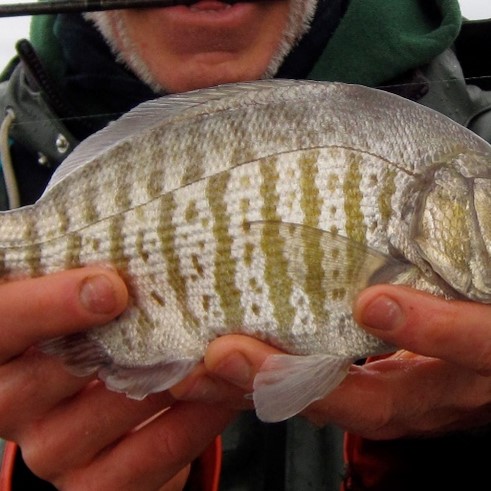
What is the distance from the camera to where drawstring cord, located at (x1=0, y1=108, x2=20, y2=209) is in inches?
87.6

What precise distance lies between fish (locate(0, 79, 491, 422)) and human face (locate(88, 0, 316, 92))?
29.2 inches

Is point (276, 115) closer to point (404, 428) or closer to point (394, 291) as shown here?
point (394, 291)

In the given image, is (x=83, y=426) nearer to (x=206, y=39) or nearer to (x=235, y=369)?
(x=235, y=369)

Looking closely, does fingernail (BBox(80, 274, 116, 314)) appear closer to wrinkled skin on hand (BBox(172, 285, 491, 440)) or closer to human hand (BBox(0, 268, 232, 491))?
human hand (BBox(0, 268, 232, 491))

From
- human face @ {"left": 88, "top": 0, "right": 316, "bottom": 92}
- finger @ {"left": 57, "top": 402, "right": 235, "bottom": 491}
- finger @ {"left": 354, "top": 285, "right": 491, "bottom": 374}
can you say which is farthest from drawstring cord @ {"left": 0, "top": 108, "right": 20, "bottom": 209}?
finger @ {"left": 354, "top": 285, "right": 491, "bottom": 374}

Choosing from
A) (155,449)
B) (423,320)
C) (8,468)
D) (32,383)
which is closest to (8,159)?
(8,468)

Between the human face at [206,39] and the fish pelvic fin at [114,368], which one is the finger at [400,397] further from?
the human face at [206,39]

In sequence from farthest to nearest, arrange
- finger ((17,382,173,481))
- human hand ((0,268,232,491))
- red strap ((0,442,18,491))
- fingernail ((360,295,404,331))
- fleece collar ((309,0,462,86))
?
fleece collar ((309,0,462,86))
red strap ((0,442,18,491))
finger ((17,382,173,481))
human hand ((0,268,232,491))
fingernail ((360,295,404,331))

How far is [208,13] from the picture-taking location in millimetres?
1988

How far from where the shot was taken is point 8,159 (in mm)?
2256

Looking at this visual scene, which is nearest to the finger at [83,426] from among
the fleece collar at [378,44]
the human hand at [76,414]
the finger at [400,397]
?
the human hand at [76,414]

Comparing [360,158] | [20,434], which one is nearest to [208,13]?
[360,158]

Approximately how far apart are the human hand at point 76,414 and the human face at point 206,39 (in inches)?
38.9

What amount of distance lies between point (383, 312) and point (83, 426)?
0.65 meters
